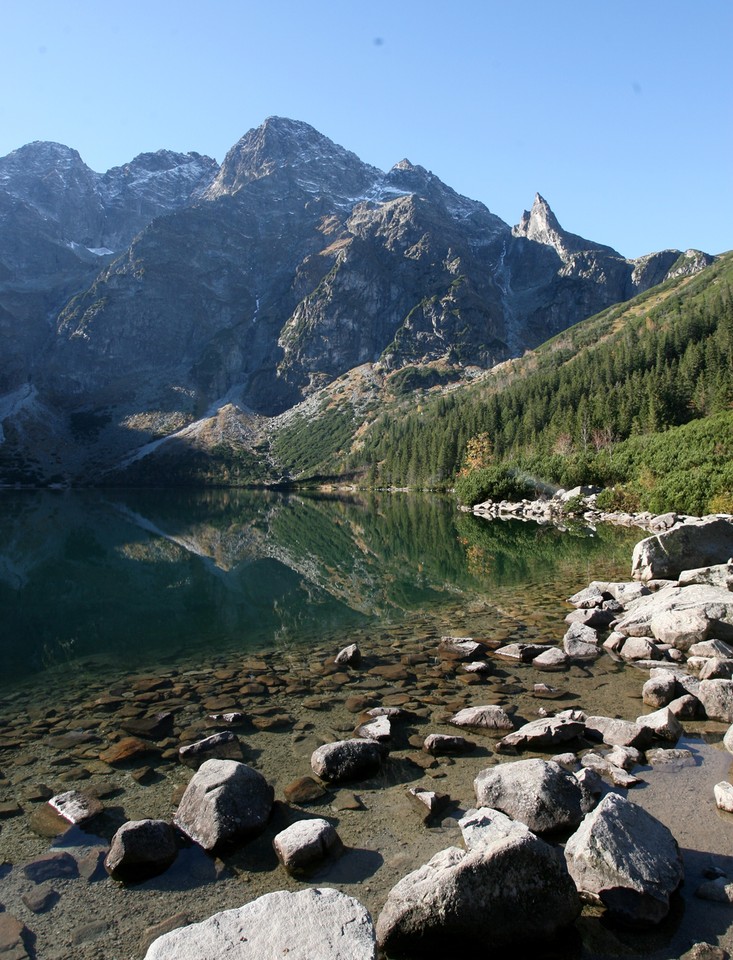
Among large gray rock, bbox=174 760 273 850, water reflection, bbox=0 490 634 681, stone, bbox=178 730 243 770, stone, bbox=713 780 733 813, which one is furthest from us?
water reflection, bbox=0 490 634 681

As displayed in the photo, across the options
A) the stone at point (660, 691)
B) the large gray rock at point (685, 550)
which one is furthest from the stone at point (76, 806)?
the large gray rock at point (685, 550)

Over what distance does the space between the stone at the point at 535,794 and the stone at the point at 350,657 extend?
24.9 feet

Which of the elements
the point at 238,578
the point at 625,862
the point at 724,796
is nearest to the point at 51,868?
the point at 625,862

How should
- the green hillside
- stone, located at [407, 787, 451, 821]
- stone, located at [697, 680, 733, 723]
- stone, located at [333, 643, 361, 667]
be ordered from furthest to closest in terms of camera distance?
the green hillside < stone, located at [333, 643, 361, 667] < stone, located at [697, 680, 733, 723] < stone, located at [407, 787, 451, 821]

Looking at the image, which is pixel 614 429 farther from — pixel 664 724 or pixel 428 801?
pixel 428 801

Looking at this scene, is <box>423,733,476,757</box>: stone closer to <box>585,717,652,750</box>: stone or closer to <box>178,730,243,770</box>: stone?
<box>585,717,652,750</box>: stone

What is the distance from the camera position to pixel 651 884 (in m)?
6.05

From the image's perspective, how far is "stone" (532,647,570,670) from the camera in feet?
48.0

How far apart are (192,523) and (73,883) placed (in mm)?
70085

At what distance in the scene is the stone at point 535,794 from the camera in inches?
297

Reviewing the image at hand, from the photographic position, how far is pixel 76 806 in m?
8.71

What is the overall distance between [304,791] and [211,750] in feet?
7.93

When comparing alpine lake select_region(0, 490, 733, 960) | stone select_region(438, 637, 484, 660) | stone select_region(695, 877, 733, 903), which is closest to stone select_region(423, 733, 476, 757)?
alpine lake select_region(0, 490, 733, 960)

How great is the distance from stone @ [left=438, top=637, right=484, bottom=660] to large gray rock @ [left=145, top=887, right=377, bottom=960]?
10424mm
